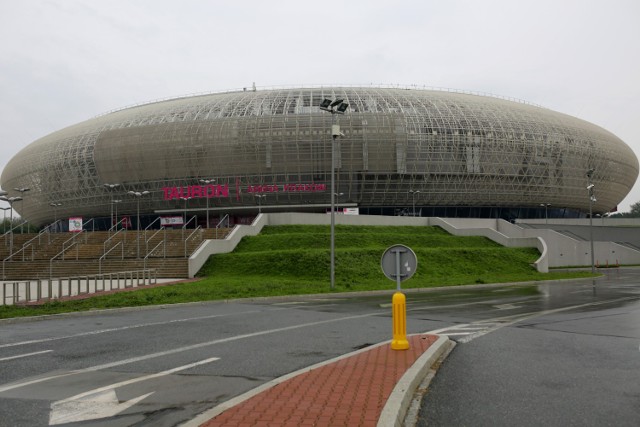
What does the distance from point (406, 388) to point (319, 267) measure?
2382 cm

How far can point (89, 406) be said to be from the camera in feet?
19.5

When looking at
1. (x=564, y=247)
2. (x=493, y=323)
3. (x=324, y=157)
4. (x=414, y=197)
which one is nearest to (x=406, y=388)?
(x=493, y=323)

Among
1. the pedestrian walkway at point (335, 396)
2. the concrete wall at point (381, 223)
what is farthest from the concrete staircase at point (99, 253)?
the pedestrian walkway at point (335, 396)

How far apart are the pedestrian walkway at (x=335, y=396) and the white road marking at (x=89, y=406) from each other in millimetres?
1278

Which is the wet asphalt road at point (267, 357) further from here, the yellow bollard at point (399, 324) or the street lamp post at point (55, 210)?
the street lamp post at point (55, 210)

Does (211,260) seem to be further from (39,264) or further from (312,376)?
(312,376)

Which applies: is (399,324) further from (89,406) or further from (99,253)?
(99,253)

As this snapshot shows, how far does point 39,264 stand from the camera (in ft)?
125

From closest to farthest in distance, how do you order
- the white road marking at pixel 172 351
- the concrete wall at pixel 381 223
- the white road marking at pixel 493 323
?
1. the white road marking at pixel 172 351
2. the white road marking at pixel 493 323
3. the concrete wall at pixel 381 223

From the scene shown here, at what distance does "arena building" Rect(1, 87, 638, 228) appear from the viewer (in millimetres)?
63406

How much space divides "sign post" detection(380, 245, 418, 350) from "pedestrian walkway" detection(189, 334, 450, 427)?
2.23 feet

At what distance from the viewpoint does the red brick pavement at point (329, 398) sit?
4922mm

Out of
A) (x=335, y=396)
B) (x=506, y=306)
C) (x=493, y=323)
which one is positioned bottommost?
(x=506, y=306)

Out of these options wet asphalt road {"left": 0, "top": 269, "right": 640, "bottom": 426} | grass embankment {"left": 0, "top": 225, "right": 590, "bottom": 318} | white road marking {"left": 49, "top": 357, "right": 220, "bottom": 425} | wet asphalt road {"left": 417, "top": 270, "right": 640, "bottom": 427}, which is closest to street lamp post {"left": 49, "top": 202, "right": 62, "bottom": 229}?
grass embankment {"left": 0, "top": 225, "right": 590, "bottom": 318}
